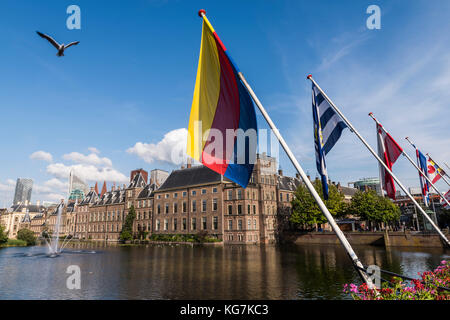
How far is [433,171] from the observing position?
22953 mm

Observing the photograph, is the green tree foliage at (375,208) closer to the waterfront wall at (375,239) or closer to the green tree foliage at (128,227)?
the waterfront wall at (375,239)

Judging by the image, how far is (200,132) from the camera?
35.6 ft

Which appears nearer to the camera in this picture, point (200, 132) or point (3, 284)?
point (200, 132)

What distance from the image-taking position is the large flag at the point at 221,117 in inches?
420

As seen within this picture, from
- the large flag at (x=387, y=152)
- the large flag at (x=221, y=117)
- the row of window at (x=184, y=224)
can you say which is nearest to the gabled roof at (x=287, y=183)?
the row of window at (x=184, y=224)

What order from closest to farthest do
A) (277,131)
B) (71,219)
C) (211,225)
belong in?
(277,131)
(211,225)
(71,219)

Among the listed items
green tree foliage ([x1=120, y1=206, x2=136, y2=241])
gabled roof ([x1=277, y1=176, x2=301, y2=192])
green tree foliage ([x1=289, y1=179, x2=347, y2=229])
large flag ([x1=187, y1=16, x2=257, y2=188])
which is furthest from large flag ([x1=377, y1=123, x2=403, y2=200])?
green tree foliage ([x1=120, y1=206, x2=136, y2=241])

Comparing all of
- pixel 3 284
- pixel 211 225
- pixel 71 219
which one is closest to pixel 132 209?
pixel 211 225

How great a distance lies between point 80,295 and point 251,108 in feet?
58.9

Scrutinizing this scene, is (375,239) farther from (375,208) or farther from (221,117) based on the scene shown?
(221,117)

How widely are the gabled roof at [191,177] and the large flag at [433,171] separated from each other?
1961 inches

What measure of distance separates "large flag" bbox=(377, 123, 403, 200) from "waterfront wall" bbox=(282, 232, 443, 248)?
160ft

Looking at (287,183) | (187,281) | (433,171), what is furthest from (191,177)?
(433,171)
